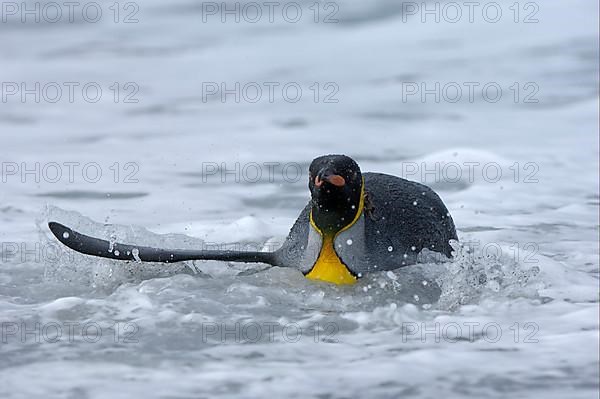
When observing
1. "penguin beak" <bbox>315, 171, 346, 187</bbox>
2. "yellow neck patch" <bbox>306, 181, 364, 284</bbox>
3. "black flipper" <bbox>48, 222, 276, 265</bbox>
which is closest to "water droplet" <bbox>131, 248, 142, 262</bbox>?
"black flipper" <bbox>48, 222, 276, 265</bbox>

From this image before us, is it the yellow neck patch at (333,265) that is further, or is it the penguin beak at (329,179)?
the yellow neck patch at (333,265)

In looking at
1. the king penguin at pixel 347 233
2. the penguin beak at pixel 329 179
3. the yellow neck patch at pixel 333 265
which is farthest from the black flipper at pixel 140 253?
the penguin beak at pixel 329 179

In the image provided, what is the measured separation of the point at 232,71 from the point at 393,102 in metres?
1.90

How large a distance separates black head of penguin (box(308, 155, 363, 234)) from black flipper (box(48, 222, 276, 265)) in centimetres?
42

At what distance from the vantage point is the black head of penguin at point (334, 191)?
4.83 m

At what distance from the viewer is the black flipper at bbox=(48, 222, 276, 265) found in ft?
17.3

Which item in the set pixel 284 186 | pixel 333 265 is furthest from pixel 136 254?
pixel 284 186

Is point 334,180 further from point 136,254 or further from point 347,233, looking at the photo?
point 136,254

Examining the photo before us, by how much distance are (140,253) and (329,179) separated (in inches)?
38.3

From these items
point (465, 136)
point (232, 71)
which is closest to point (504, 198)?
point (465, 136)

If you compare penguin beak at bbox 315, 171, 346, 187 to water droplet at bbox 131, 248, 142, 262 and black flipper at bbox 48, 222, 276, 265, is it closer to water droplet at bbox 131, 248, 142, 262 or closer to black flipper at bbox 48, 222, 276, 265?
black flipper at bbox 48, 222, 276, 265

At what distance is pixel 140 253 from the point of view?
5270 mm

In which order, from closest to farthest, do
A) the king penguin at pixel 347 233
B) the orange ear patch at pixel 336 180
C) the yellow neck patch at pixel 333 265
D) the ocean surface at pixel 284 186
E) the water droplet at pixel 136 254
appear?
1. the ocean surface at pixel 284 186
2. the orange ear patch at pixel 336 180
3. the king penguin at pixel 347 233
4. the yellow neck patch at pixel 333 265
5. the water droplet at pixel 136 254

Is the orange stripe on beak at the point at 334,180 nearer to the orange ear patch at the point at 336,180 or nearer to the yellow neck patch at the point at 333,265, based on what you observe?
the orange ear patch at the point at 336,180
